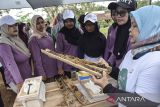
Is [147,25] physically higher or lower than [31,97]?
higher

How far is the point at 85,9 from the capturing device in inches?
830

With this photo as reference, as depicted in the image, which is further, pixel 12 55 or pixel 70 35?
pixel 70 35

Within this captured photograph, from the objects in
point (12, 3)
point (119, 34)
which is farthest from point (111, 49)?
point (12, 3)

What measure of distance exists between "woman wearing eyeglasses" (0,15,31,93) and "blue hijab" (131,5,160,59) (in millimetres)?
1748

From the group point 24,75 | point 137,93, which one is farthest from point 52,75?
point 137,93

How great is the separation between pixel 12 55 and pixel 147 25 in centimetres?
190

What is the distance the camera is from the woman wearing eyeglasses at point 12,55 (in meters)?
2.63

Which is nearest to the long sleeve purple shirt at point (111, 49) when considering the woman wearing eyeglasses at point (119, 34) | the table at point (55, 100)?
the woman wearing eyeglasses at point (119, 34)

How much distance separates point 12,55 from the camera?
2.71 metres

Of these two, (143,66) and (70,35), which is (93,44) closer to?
(70,35)

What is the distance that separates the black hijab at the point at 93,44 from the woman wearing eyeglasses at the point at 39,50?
1.90 ft

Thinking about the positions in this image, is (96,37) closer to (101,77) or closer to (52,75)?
(52,75)

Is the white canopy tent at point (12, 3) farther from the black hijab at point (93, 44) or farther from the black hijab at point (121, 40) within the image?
the black hijab at point (121, 40)

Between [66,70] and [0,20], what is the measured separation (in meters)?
1.27
